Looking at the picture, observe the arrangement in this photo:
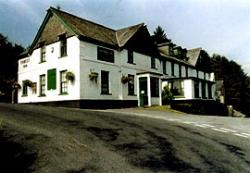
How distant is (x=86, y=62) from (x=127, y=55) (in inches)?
231

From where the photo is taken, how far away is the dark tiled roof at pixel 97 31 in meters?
28.6

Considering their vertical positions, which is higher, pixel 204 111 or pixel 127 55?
pixel 127 55

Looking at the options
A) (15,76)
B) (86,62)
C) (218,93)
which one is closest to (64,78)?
(86,62)

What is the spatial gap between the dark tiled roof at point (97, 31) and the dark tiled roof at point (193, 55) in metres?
16.9

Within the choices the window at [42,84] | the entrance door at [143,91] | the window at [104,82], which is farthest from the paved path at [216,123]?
the window at [42,84]

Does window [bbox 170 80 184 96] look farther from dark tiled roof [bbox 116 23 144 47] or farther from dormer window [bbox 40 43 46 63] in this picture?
dormer window [bbox 40 43 46 63]

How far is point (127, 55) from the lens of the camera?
104 ft

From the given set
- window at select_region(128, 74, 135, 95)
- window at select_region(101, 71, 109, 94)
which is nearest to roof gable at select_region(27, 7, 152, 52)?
window at select_region(101, 71, 109, 94)

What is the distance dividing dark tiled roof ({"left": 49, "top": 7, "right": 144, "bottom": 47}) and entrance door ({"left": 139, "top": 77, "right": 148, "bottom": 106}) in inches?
174

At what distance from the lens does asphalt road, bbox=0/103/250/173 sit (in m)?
7.87

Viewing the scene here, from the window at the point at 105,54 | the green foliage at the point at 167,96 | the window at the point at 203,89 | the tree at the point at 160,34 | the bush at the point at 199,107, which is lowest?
the bush at the point at 199,107

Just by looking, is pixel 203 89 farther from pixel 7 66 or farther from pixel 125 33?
pixel 7 66

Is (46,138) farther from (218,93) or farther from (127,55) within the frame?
(218,93)

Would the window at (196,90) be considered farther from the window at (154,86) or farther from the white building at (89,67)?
the window at (154,86)
